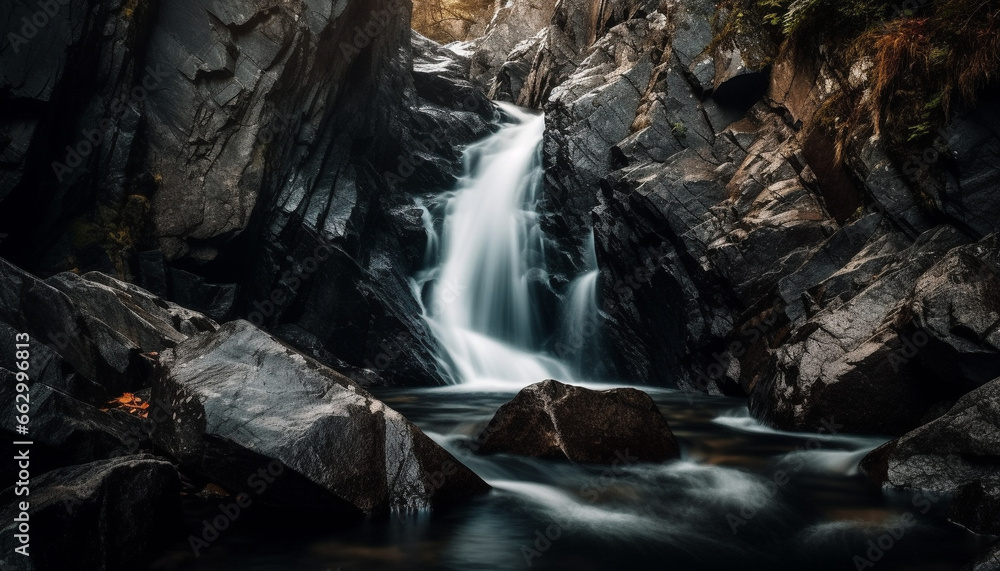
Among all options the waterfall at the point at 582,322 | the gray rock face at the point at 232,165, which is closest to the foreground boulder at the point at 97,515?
the gray rock face at the point at 232,165

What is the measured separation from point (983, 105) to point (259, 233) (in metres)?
16.8

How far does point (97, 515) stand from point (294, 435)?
1.74 metres

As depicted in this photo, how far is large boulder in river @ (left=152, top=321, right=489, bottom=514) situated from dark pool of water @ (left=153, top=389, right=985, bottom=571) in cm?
32

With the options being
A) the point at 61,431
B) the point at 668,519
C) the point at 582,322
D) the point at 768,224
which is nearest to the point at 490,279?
the point at 582,322

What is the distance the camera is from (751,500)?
23.6ft

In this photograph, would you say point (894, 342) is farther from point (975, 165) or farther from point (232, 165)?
point (232, 165)

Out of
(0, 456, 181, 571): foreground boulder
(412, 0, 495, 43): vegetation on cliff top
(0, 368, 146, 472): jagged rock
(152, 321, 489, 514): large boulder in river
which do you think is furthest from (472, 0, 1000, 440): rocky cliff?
(412, 0, 495, 43): vegetation on cliff top

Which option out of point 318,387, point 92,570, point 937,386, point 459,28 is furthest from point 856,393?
point 459,28

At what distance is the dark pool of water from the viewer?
5.42 m

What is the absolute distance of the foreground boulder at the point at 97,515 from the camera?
4289 millimetres

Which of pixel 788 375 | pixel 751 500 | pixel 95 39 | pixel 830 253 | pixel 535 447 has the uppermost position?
pixel 95 39

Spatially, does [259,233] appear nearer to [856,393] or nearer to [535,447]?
[535,447]

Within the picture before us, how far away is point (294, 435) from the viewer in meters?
5.96

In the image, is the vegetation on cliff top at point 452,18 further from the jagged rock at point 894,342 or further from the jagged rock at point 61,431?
the jagged rock at point 61,431
